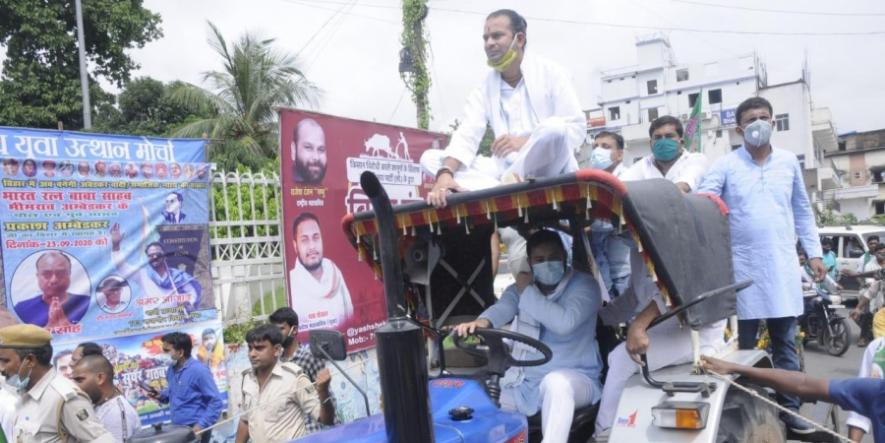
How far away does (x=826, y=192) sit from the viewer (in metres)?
46.7

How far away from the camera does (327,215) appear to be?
7.76 metres

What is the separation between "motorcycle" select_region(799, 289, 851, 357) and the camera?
10516mm

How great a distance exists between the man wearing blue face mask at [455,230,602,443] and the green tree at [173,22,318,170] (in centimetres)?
1537

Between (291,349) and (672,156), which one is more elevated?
(672,156)

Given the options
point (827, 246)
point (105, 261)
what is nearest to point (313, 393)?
point (105, 261)

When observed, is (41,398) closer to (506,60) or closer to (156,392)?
(156,392)

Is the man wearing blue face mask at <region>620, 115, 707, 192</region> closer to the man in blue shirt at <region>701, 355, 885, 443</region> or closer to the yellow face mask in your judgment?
the yellow face mask

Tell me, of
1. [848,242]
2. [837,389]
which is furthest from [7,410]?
[848,242]

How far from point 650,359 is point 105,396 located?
361 cm

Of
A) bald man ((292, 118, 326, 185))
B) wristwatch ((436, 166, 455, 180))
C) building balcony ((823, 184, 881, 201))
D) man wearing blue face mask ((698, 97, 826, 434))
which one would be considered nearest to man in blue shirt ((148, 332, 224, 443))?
bald man ((292, 118, 326, 185))

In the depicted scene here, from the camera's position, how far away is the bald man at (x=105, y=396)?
445 cm

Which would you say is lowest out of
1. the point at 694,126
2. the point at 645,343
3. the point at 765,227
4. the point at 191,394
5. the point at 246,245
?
the point at 191,394

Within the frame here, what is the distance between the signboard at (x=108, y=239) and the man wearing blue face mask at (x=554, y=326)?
12.7 feet

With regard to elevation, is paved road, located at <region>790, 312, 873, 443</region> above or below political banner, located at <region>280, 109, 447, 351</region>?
below
